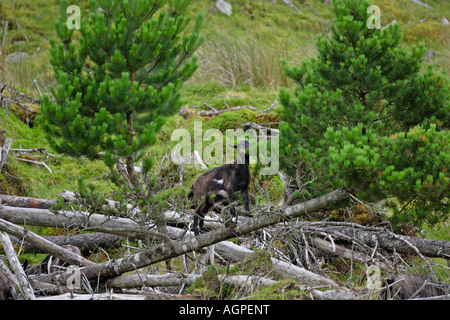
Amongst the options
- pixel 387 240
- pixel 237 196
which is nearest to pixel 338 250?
pixel 387 240

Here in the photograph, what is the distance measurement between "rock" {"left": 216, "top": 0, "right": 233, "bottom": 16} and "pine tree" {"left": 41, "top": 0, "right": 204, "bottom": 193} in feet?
51.8

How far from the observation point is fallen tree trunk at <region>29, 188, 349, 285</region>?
4.51m

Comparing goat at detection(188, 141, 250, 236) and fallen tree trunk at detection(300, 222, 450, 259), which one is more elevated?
goat at detection(188, 141, 250, 236)

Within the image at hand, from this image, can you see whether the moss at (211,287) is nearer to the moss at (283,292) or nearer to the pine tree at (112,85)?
the moss at (283,292)

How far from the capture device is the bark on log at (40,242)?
5.02 m

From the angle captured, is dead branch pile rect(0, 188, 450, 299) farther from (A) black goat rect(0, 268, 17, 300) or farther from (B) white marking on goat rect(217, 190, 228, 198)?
(B) white marking on goat rect(217, 190, 228, 198)

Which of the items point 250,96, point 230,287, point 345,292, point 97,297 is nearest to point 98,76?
point 97,297

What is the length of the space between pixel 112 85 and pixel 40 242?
1.99m

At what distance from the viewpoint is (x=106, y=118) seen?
14.1 feet

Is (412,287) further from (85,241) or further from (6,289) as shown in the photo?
(85,241)

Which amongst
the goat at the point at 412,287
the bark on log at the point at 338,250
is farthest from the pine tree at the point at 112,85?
the goat at the point at 412,287

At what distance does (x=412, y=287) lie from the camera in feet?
15.0

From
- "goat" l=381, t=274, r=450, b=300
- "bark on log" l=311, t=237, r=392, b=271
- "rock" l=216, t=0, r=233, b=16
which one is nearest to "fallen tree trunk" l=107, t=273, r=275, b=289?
"goat" l=381, t=274, r=450, b=300

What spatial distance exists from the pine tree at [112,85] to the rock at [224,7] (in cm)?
1579
